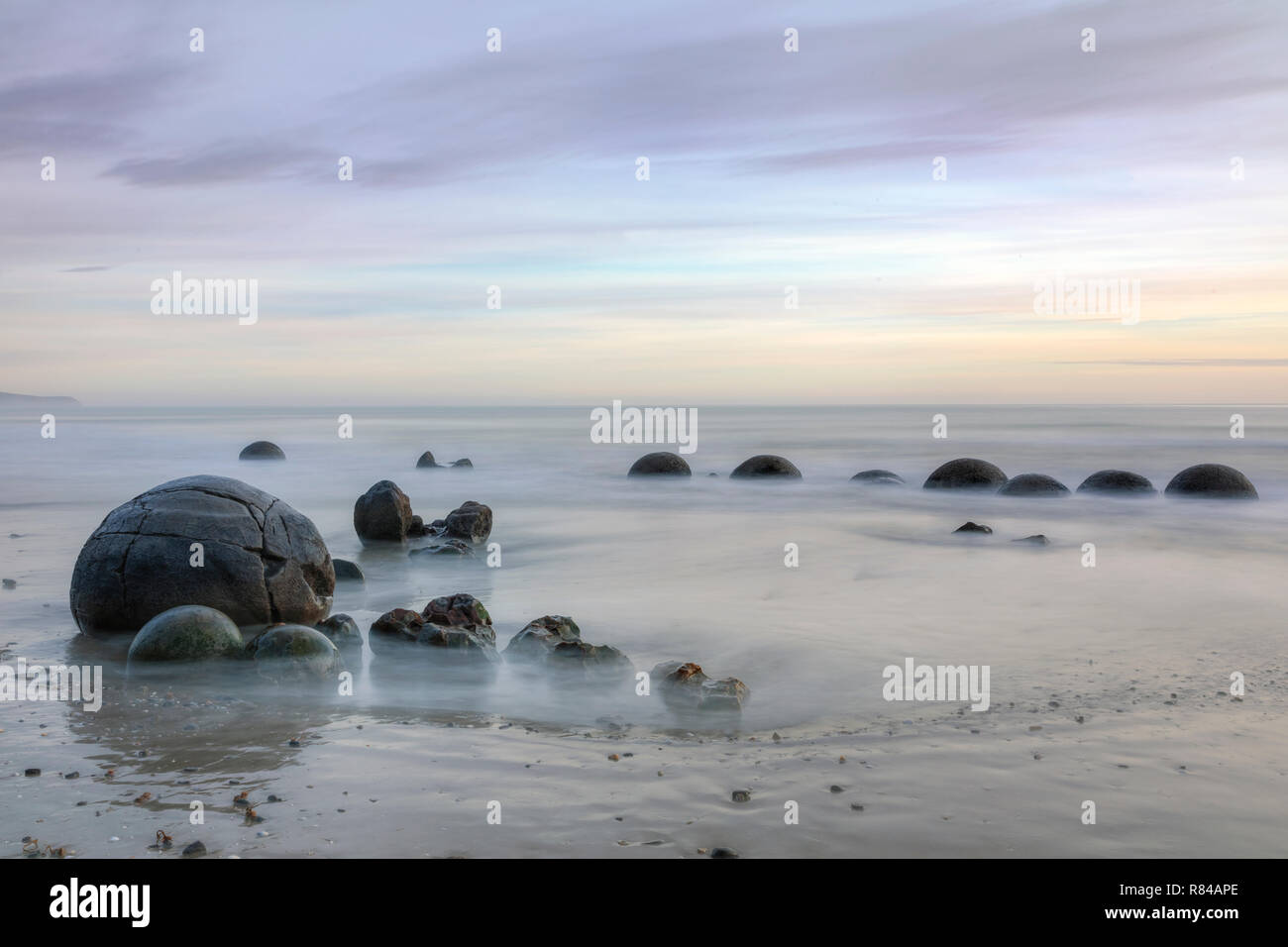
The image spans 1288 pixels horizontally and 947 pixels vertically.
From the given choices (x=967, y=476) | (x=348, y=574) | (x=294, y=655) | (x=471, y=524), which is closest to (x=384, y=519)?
(x=471, y=524)

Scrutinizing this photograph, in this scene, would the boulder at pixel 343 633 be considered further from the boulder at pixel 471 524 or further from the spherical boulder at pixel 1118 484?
the spherical boulder at pixel 1118 484

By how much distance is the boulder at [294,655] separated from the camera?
7136mm

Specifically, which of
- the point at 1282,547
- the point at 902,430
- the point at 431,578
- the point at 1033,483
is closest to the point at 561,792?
the point at 431,578

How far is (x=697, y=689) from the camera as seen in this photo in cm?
698

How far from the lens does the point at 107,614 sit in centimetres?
845

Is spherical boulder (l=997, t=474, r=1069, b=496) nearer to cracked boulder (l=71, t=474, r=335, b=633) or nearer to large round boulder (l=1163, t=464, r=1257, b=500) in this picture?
large round boulder (l=1163, t=464, r=1257, b=500)

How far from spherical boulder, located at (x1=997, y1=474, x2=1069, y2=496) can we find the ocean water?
0.32m

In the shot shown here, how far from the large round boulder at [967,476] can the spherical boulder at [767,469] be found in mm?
4152

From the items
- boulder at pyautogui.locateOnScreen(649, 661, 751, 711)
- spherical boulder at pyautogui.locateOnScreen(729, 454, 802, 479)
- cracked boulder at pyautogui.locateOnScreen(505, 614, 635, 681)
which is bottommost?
boulder at pyautogui.locateOnScreen(649, 661, 751, 711)

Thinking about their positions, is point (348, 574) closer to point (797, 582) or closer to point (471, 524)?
point (471, 524)

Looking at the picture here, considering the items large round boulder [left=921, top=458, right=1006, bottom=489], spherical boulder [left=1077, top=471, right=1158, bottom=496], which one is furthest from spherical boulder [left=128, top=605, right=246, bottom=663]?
spherical boulder [left=1077, top=471, right=1158, bottom=496]

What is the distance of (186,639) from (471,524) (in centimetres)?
700

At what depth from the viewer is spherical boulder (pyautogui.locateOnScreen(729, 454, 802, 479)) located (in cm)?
2623
